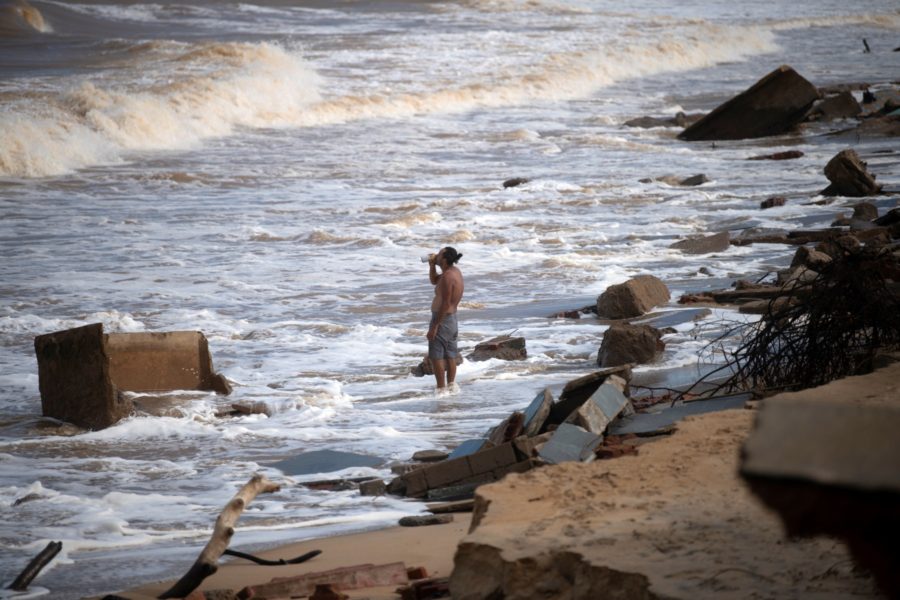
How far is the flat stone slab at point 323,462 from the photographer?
7926 mm

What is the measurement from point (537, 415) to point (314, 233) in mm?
10851

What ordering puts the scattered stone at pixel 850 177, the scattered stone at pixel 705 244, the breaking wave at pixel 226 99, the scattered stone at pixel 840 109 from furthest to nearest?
1. the scattered stone at pixel 840 109
2. the breaking wave at pixel 226 99
3. the scattered stone at pixel 850 177
4. the scattered stone at pixel 705 244

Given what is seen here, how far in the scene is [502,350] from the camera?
1091 centimetres

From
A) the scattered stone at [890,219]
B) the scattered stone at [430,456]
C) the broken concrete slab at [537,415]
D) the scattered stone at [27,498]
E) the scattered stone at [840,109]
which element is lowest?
the scattered stone at [430,456]

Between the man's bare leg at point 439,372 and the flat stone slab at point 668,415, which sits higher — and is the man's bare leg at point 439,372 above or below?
below

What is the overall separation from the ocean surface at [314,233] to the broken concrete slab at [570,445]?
0.89m

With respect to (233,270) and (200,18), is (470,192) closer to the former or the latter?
(233,270)

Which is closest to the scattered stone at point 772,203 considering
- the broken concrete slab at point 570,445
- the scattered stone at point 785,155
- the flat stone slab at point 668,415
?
the scattered stone at point 785,155

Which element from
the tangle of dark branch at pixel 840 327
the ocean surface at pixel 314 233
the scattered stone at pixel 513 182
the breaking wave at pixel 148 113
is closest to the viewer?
the tangle of dark branch at pixel 840 327

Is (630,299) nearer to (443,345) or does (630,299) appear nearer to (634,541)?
(443,345)

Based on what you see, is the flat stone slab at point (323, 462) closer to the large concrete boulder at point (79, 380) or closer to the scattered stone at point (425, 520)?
the scattered stone at point (425, 520)

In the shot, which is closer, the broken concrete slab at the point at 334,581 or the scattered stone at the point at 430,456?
the broken concrete slab at the point at 334,581

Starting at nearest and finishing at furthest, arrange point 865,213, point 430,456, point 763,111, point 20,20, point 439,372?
point 430,456
point 439,372
point 865,213
point 763,111
point 20,20

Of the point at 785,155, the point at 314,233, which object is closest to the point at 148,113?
the point at 314,233
